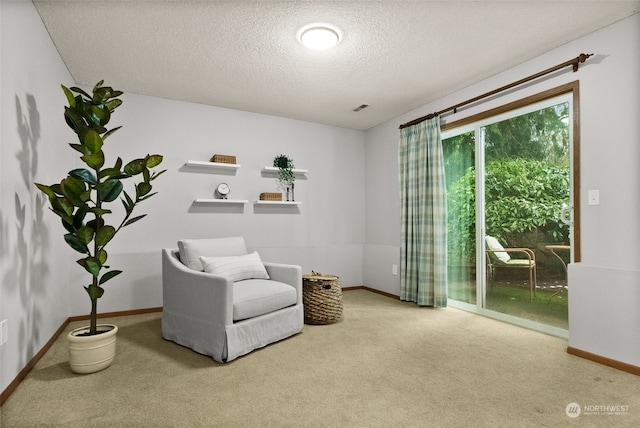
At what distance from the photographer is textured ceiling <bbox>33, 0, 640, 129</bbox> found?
95.2 inches

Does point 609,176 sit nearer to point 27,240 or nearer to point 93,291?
point 93,291

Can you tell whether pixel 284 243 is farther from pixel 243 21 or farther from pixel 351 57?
pixel 243 21

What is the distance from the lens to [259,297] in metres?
2.80

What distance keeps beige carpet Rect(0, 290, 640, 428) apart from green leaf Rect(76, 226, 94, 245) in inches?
35.2

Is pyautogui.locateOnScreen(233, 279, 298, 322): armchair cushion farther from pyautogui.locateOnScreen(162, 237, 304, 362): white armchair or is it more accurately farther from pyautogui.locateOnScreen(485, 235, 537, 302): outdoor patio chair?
pyautogui.locateOnScreen(485, 235, 537, 302): outdoor patio chair

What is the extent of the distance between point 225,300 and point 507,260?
2.85 meters

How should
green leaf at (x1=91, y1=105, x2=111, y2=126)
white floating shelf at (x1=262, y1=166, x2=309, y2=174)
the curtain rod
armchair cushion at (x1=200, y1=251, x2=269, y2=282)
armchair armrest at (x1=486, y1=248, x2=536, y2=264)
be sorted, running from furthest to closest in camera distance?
white floating shelf at (x1=262, y1=166, x2=309, y2=174), armchair armrest at (x1=486, y1=248, x2=536, y2=264), armchair cushion at (x1=200, y1=251, x2=269, y2=282), the curtain rod, green leaf at (x1=91, y1=105, x2=111, y2=126)

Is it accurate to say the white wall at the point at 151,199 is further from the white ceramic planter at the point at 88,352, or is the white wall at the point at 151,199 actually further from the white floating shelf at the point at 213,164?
the white ceramic planter at the point at 88,352

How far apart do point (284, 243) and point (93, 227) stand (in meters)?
2.62

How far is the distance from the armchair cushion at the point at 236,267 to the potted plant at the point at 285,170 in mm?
1615

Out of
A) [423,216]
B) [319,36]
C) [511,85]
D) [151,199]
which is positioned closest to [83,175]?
[151,199]

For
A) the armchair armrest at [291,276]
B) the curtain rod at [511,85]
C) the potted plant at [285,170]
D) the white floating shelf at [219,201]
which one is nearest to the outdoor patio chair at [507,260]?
the curtain rod at [511,85]

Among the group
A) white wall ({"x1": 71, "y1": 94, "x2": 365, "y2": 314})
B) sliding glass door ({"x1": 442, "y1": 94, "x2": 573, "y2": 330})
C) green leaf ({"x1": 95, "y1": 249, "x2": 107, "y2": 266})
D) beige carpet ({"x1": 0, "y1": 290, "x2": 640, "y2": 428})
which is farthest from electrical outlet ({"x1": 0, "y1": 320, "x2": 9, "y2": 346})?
sliding glass door ({"x1": 442, "y1": 94, "x2": 573, "y2": 330})

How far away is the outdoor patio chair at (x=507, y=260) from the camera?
11.2ft
